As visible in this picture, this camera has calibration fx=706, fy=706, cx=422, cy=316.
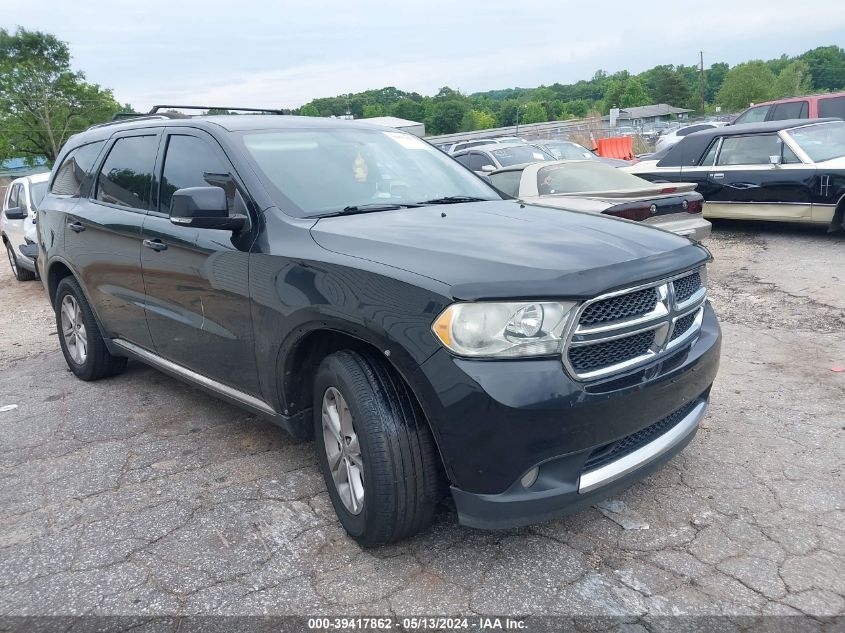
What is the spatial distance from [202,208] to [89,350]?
8.62 feet

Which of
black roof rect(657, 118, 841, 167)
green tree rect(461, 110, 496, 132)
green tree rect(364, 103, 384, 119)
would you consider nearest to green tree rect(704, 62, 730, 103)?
green tree rect(461, 110, 496, 132)

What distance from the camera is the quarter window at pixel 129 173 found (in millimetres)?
4207

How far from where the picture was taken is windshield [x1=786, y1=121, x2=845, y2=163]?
29.6 feet

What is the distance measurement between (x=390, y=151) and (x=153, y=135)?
1.45 metres

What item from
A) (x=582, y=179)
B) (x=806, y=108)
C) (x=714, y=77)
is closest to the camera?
(x=582, y=179)

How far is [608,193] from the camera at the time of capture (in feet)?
23.8

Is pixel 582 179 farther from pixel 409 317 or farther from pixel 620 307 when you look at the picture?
pixel 409 317

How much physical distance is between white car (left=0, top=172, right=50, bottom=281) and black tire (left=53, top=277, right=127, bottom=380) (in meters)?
4.98

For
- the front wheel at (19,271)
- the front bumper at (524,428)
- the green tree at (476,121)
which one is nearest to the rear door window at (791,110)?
the front bumper at (524,428)

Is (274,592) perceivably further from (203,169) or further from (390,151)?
(390,151)

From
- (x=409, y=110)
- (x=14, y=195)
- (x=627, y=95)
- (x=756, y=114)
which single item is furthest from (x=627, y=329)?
(x=627, y=95)

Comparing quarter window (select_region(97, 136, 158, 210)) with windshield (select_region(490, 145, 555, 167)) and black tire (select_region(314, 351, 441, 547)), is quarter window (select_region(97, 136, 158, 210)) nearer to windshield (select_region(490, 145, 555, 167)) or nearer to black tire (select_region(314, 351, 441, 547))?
black tire (select_region(314, 351, 441, 547))

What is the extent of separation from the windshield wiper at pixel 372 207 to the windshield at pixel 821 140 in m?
7.48

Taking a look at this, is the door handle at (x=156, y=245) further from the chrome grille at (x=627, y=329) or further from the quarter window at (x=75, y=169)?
the chrome grille at (x=627, y=329)
